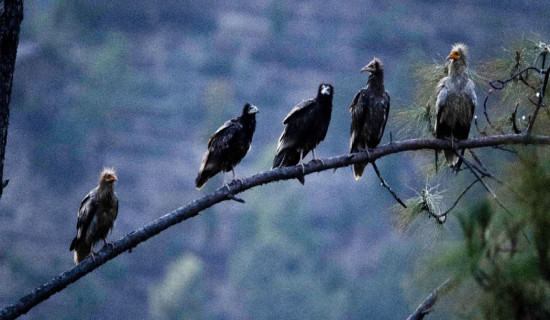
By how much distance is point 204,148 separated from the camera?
190 feet

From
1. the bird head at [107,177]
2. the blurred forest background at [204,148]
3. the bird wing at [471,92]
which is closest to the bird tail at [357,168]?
the bird wing at [471,92]

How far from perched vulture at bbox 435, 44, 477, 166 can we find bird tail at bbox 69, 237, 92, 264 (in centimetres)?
282

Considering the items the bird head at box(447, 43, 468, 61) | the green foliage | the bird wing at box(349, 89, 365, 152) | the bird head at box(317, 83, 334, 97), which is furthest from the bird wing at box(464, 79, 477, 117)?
the green foliage

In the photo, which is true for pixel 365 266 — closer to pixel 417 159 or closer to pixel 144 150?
pixel 144 150

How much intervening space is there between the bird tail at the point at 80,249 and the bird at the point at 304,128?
1.58 meters

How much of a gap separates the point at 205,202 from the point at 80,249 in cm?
245

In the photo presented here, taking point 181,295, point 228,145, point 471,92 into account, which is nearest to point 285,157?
point 228,145

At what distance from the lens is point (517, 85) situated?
6.14 metres

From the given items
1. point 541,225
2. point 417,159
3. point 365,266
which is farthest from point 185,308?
point 541,225

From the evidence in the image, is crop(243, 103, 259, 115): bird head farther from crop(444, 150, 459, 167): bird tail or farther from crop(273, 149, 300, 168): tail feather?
crop(444, 150, 459, 167): bird tail

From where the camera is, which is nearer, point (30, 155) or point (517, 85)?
point (517, 85)

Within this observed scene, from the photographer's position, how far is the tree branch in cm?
472

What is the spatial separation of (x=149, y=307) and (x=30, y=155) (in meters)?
12.3

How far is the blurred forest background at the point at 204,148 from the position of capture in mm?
49781
